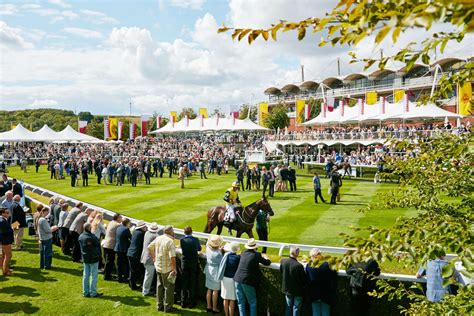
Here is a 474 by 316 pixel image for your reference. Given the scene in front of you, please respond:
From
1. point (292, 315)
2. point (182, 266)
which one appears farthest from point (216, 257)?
point (292, 315)

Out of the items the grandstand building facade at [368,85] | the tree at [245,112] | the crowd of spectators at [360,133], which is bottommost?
the crowd of spectators at [360,133]

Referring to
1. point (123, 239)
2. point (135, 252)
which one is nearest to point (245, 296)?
point (135, 252)

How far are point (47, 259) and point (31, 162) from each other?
124 ft

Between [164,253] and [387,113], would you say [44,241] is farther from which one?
[387,113]

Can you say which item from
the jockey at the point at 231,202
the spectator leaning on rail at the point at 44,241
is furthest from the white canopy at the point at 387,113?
the spectator leaning on rail at the point at 44,241

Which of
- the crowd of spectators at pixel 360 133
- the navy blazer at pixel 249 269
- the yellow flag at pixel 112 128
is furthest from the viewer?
the yellow flag at pixel 112 128

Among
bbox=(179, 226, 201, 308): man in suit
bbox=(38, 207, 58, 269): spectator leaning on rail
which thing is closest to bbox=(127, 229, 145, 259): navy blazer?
bbox=(179, 226, 201, 308): man in suit

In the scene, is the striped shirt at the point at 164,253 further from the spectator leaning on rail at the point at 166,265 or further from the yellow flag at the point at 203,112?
the yellow flag at the point at 203,112

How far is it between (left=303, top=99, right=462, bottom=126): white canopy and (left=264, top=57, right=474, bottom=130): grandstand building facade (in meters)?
14.2

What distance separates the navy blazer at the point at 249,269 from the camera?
271 inches

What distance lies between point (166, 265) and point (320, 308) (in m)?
3.03

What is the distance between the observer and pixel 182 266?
8016 millimetres

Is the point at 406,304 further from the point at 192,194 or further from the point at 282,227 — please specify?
the point at 192,194

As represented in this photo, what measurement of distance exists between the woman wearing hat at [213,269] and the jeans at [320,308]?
1.90 metres
